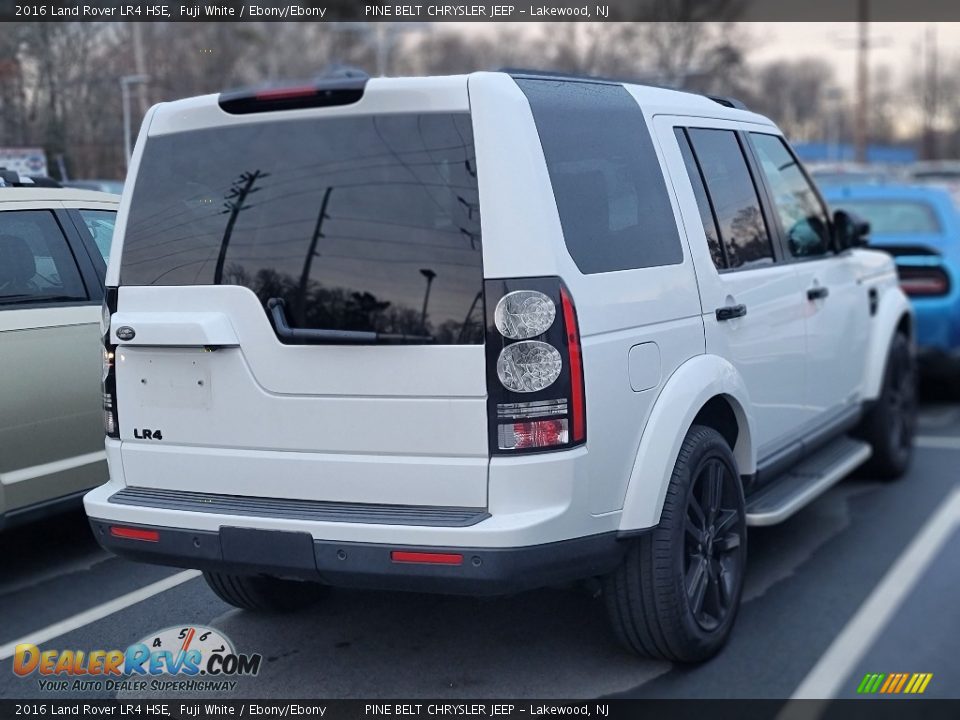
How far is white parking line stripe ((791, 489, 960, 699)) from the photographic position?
389 cm

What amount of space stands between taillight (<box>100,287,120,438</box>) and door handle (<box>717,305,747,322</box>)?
2.19m

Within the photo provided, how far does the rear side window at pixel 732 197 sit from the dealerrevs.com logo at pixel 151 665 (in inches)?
97.5

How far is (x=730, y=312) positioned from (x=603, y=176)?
899 millimetres

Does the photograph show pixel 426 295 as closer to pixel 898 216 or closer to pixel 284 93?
pixel 284 93

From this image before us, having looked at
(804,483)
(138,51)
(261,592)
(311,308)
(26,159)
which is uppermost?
(138,51)

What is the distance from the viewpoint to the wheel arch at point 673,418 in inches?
140

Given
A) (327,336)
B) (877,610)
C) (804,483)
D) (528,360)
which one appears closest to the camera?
(528,360)

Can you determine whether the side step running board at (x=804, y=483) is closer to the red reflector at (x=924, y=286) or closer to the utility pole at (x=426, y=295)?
the utility pole at (x=426, y=295)

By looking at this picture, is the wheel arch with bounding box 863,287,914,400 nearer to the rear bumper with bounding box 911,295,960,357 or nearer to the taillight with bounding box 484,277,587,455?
the rear bumper with bounding box 911,295,960,357

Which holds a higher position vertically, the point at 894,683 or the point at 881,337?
the point at 881,337

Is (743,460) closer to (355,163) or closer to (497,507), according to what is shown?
(497,507)

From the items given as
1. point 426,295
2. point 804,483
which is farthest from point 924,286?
point 426,295

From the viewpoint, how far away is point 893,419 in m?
6.59

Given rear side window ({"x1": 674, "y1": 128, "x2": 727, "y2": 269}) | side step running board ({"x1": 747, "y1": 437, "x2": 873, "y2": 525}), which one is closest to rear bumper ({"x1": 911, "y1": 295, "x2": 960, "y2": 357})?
side step running board ({"x1": 747, "y1": 437, "x2": 873, "y2": 525})
